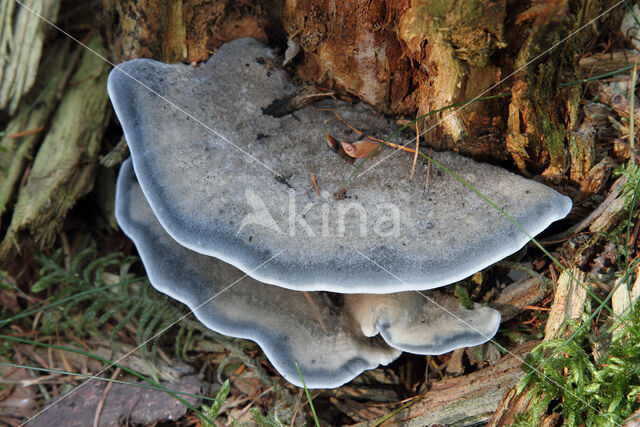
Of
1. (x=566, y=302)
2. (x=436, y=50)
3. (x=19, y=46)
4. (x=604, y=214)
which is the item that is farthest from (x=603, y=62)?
(x=19, y=46)

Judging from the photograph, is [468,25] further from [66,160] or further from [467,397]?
[66,160]

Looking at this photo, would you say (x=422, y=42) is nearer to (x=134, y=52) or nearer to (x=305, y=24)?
(x=305, y=24)

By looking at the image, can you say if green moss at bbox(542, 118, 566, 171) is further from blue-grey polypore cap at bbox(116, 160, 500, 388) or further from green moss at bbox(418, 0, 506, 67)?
blue-grey polypore cap at bbox(116, 160, 500, 388)

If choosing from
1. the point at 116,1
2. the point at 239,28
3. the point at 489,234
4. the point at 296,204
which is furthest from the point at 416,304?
the point at 116,1

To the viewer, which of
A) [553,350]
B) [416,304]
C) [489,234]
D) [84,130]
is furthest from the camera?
[84,130]

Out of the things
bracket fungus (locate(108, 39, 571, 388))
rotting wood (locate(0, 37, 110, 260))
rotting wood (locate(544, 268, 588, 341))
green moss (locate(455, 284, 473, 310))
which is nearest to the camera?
bracket fungus (locate(108, 39, 571, 388))

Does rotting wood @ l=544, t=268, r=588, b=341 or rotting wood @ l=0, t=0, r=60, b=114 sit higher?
rotting wood @ l=0, t=0, r=60, b=114

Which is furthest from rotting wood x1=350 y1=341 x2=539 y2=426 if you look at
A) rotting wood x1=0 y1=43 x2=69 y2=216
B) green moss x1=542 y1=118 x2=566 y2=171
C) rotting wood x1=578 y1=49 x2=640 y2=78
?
rotting wood x1=0 y1=43 x2=69 y2=216
